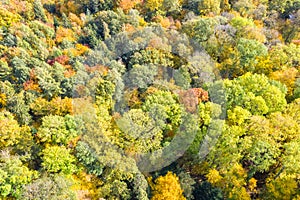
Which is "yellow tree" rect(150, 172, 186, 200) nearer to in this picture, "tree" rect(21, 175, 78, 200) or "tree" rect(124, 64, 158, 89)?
"tree" rect(21, 175, 78, 200)

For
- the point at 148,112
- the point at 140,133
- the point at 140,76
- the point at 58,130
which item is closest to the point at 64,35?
the point at 140,76

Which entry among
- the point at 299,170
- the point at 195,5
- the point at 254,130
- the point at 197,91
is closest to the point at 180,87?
the point at 197,91

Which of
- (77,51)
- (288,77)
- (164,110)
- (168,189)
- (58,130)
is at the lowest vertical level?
(168,189)

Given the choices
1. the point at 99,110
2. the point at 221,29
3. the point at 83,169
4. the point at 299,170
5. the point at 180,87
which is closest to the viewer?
the point at 299,170

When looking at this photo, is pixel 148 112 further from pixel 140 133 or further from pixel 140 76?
pixel 140 76

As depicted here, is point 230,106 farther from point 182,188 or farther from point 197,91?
point 182,188

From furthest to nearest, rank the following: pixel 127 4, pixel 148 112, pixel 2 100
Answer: pixel 127 4
pixel 2 100
pixel 148 112
